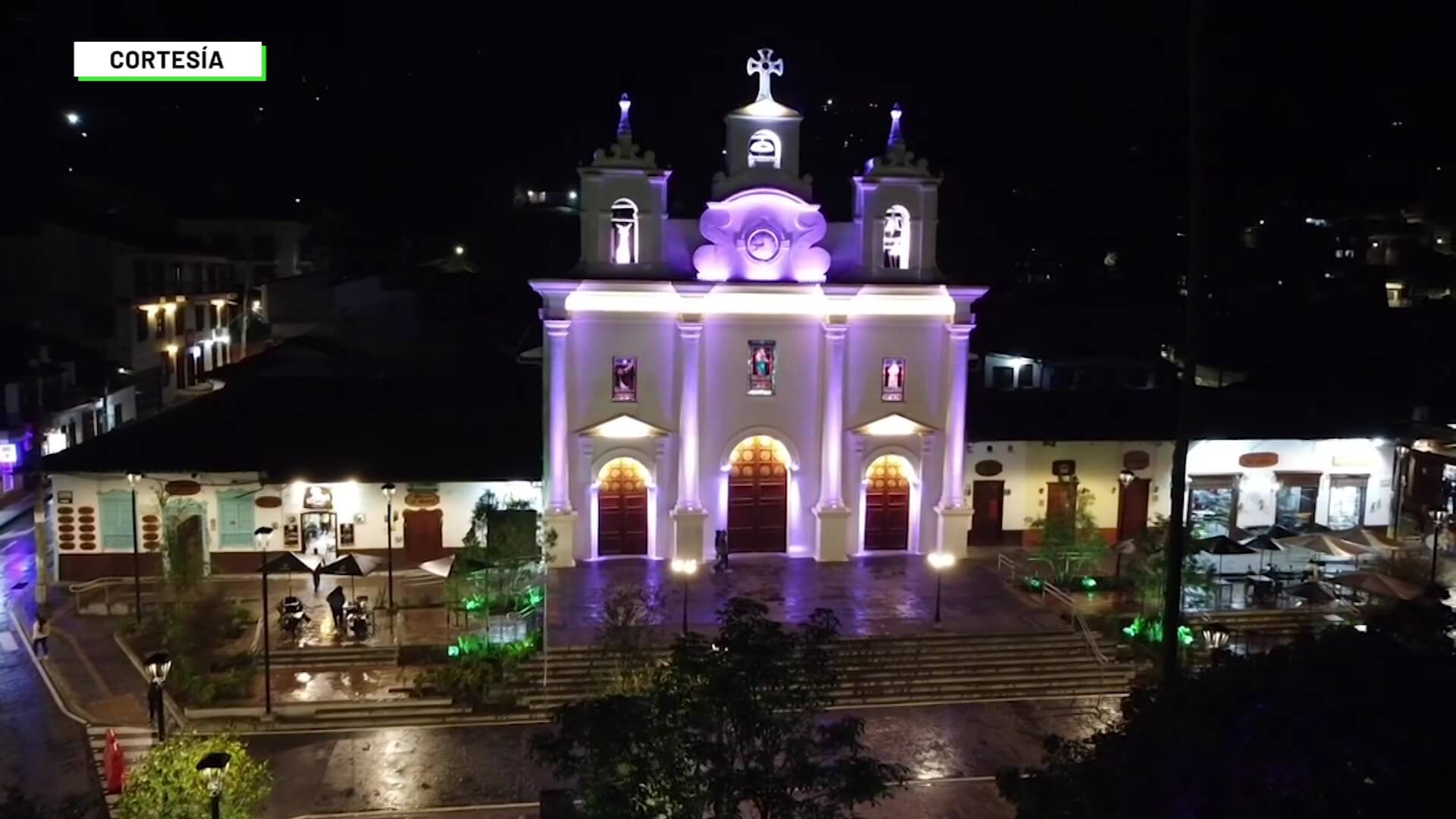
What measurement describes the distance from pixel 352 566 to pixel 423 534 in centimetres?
552

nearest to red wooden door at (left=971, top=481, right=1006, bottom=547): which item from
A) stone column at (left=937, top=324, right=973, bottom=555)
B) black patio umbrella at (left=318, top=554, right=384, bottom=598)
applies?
stone column at (left=937, top=324, right=973, bottom=555)

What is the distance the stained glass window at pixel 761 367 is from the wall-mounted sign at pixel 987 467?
24.0ft

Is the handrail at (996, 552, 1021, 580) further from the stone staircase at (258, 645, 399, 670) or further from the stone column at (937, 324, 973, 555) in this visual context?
the stone staircase at (258, 645, 399, 670)

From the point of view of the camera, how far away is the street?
21.0 m

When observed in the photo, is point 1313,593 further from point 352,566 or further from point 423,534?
point 423,534

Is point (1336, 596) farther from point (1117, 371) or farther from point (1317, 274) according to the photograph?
point (1317, 274)

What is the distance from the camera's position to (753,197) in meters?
33.4

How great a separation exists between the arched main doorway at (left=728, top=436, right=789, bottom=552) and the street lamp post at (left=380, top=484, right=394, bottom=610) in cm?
990

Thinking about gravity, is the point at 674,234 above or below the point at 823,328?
above

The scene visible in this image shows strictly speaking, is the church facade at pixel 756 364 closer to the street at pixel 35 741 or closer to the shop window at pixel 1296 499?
the shop window at pixel 1296 499

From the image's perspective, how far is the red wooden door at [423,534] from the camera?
34.6 m

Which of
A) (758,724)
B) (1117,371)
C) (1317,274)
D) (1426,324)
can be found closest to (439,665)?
(758,724)

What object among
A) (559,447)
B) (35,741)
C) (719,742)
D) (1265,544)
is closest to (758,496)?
(559,447)

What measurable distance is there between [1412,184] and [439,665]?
6118cm
